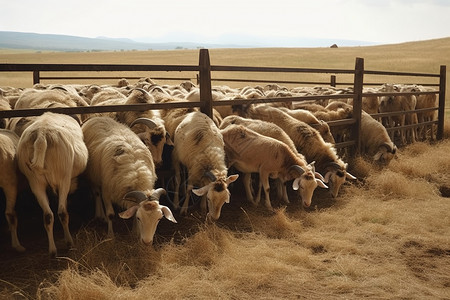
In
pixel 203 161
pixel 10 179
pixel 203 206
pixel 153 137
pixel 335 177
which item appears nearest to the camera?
pixel 10 179

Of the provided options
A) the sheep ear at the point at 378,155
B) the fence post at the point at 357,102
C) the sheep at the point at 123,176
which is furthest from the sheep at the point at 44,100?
the sheep ear at the point at 378,155

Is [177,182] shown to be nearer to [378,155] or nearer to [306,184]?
[306,184]

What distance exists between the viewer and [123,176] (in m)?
5.47

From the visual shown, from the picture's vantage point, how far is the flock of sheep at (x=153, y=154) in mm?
5059

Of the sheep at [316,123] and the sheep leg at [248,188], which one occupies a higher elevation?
the sheep at [316,123]

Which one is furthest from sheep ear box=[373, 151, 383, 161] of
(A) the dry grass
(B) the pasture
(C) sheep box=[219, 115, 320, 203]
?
(C) sheep box=[219, 115, 320, 203]

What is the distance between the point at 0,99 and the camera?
7.79 meters

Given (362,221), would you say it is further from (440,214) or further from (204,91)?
(204,91)

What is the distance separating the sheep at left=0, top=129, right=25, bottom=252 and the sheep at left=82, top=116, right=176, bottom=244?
1001 millimetres

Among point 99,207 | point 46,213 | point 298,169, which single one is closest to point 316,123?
point 298,169

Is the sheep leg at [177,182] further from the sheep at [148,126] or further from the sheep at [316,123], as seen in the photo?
the sheep at [316,123]

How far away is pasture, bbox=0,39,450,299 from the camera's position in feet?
14.1

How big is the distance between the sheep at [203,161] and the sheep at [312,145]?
6.98ft

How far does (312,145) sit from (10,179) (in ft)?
17.8
